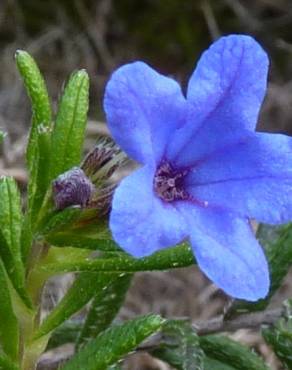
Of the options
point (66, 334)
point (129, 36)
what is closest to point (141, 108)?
point (66, 334)

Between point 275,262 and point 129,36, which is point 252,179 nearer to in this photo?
point 275,262

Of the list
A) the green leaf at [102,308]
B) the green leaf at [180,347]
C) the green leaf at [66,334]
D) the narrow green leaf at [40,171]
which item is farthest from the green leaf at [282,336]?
the narrow green leaf at [40,171]

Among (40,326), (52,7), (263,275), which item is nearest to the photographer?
(263,275)

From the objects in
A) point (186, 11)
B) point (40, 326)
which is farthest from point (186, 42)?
point (40, 326)

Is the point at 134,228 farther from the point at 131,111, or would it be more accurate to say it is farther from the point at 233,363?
the point at 233,363

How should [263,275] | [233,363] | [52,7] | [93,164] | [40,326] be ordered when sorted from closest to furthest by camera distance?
[263,275], [93,164], [40,326], [233,363], [52,7]

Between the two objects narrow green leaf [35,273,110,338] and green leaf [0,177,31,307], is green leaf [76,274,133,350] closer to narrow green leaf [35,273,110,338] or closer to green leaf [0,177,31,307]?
narrow green leaf [35,273,110,338]

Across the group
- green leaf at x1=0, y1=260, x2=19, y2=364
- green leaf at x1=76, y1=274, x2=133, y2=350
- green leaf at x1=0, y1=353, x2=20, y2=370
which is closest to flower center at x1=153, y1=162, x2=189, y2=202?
green leaf at x1=0, y1=260, x2=19, y2=364

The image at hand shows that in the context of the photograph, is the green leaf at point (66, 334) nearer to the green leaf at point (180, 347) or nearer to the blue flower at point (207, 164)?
the green leaf at point (180, 347)
